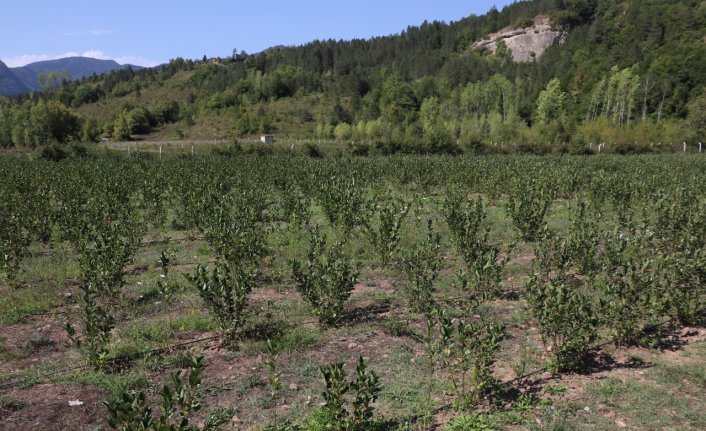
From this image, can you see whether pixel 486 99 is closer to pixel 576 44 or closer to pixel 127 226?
pixel 576 44

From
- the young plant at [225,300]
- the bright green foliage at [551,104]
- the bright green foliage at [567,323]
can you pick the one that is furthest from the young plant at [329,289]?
the bright green foliage at [551,104]

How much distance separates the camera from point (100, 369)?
588cm

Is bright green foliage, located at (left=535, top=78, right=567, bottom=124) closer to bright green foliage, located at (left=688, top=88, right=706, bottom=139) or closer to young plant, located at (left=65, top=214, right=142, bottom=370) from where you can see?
bright green foliage, located at (left=688, top=88, right=706, bottom=139)

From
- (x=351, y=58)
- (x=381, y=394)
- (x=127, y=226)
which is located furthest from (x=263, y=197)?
(x=351, y=58)

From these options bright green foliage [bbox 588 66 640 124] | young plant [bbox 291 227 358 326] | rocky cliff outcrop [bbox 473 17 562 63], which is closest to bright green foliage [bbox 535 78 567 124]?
bright green foliage [bbox 588 66 640 124]

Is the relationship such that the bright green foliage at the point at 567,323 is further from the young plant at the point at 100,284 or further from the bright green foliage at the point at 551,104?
the bright green foliage at the point at 551,104

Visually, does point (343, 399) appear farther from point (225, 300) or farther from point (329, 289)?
point (329, 289)

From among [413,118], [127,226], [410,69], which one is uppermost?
[410,69]

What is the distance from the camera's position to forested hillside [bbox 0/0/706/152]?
216 ft

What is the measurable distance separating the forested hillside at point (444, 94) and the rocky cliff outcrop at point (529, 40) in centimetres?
300

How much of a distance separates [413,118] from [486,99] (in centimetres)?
1729

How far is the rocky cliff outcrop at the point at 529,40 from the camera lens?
164375 millimetres

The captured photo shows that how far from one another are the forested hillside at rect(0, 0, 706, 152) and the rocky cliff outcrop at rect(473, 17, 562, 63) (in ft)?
9.83

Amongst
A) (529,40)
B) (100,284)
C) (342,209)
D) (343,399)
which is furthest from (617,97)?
(529,40)
